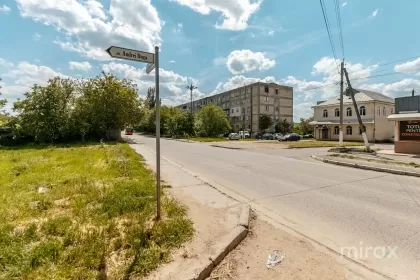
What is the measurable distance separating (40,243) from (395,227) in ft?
20.2

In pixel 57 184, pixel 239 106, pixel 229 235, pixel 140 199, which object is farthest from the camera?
pixel 239 106

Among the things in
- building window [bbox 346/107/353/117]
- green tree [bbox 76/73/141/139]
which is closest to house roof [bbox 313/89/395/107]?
building window [bbox 346/107/353/117]

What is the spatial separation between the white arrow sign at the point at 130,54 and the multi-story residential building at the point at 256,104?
214 ft

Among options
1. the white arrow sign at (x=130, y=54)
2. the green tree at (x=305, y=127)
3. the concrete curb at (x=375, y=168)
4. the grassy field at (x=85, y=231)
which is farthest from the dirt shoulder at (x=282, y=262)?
the green tree at (x=305, y=127)

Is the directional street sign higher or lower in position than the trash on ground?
higher

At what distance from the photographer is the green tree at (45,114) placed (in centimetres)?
2405

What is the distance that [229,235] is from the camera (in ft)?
13.1

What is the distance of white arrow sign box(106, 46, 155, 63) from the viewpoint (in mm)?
3953

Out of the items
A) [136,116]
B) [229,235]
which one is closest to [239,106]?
[136,116]

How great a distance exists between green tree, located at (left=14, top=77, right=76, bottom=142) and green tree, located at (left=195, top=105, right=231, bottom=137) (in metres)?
29.1

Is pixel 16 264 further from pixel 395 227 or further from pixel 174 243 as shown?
pixel 395 227

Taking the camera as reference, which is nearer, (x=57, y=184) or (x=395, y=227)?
(x=395, y=227)

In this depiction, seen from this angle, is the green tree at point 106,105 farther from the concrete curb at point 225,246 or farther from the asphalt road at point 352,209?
the concrete curb at point 225,246

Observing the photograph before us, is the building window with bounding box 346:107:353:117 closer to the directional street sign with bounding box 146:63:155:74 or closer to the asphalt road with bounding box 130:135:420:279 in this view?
the asphalt road with bounding box 130:135:420:279
